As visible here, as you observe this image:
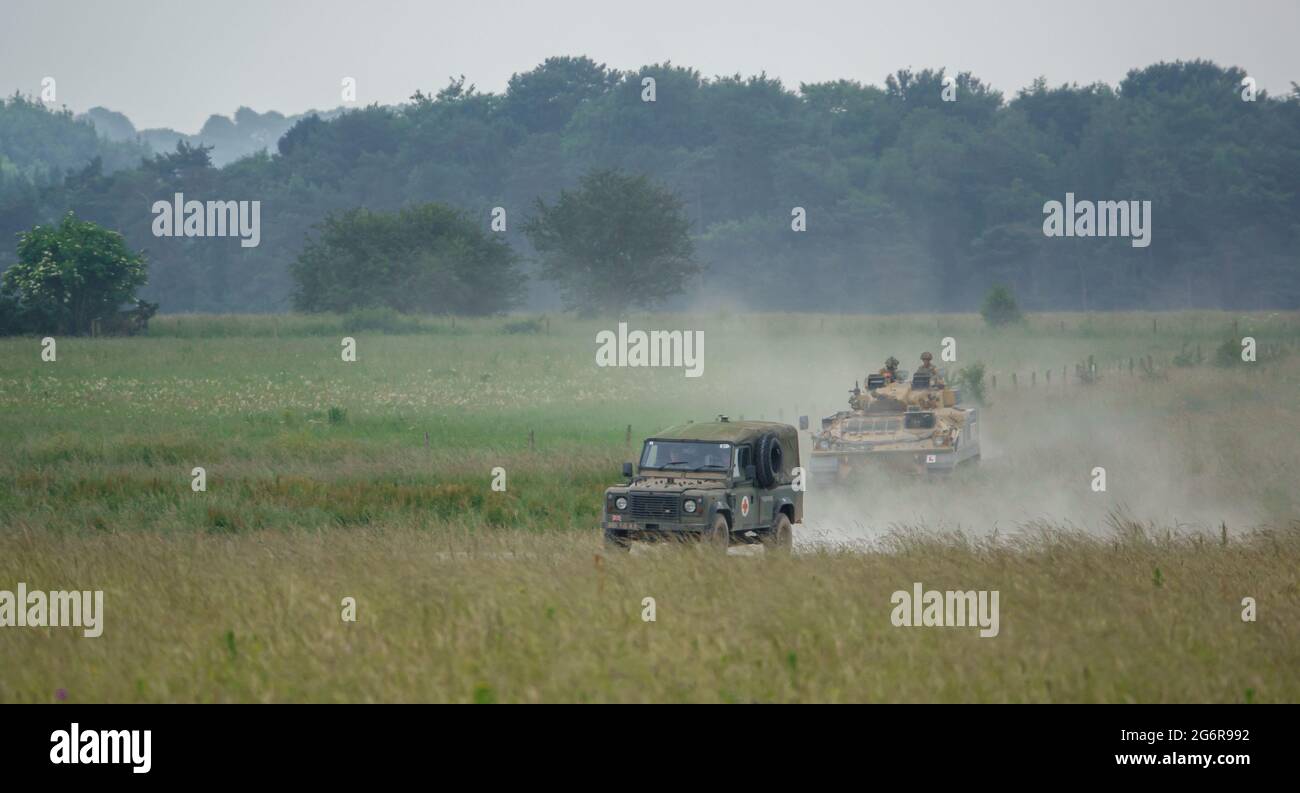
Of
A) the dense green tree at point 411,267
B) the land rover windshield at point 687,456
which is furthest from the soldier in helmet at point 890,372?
the dense green tree at point 411,267

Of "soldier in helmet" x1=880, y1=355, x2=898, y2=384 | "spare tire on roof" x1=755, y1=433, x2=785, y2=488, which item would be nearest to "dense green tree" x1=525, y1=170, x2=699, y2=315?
"soldier in helmet" x1=880, y1=355, x2=898, y2=384

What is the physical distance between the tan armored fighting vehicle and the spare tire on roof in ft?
12.1

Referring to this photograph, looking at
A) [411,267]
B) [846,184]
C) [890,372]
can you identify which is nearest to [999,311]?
[411,267]

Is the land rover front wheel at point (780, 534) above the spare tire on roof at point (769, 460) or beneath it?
beneath

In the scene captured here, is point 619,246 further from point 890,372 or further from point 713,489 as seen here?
point 713,489

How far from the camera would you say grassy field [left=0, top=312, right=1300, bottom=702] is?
11.8 m

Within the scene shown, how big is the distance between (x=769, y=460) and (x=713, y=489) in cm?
158

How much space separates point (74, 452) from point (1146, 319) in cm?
5337

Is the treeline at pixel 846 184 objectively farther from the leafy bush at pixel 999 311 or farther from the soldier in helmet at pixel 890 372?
the soldier in helmet at pixel 890 372

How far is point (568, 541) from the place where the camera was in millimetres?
19578

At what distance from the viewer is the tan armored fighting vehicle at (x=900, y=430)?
26547 millimetres

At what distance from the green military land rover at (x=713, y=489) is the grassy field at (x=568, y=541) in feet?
3.33
